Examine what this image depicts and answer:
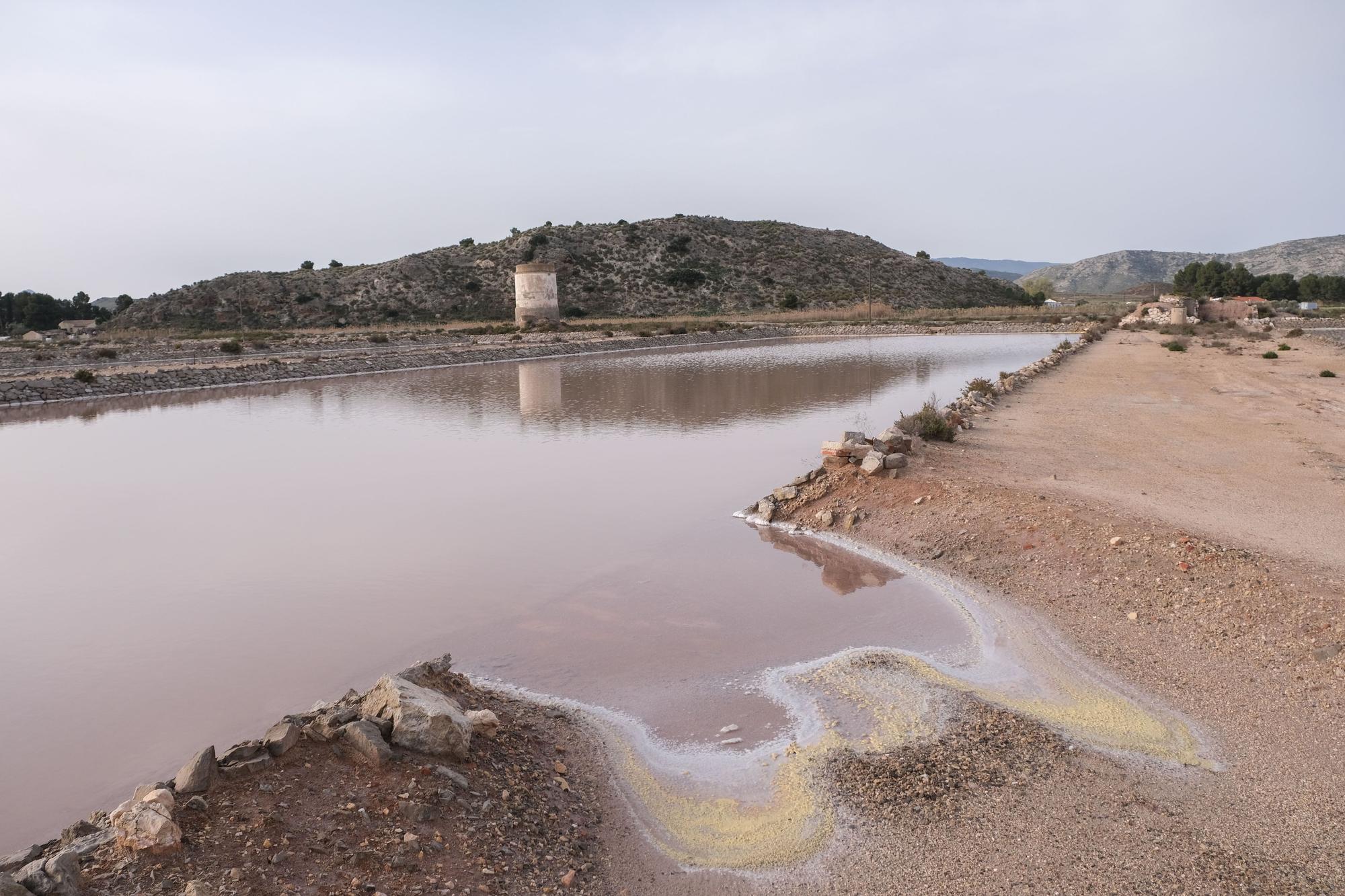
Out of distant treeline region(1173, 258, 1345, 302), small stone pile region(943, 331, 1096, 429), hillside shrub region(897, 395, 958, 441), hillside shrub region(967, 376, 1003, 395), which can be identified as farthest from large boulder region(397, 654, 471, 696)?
distant treeline region(1173, 258, 1345, 302)

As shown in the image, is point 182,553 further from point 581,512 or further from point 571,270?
point 571,270

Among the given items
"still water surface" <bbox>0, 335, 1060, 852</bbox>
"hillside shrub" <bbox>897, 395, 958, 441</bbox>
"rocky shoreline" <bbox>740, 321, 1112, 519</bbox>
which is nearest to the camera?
"still water surface" <bbox>0, 335, 1060, 852</bbox>

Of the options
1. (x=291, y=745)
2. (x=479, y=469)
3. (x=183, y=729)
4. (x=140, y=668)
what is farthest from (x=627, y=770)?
(x=479, y=469)

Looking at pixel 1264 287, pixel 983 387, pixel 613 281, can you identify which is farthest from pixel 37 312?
pixel 1264 287

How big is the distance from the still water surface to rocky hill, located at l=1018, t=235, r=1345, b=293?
141 metres

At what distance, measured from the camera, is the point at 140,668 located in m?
5.54

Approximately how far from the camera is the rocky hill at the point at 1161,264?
130m

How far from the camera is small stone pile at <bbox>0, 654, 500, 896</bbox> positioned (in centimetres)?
291

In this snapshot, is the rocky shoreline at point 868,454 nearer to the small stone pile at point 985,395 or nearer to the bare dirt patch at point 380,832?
the small stone pile at point 985,395

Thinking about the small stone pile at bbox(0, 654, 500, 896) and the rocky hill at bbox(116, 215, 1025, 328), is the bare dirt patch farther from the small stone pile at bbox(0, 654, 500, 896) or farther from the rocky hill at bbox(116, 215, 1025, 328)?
the rocky hill at bbox(116, 215, 1025, 328)

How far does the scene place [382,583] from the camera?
7.07 m

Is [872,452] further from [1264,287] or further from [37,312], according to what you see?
[1264,287]

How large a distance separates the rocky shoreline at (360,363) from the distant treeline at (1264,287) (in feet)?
130

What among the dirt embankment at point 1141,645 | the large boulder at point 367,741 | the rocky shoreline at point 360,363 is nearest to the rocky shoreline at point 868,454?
the dirt embankment at point 1141,645
